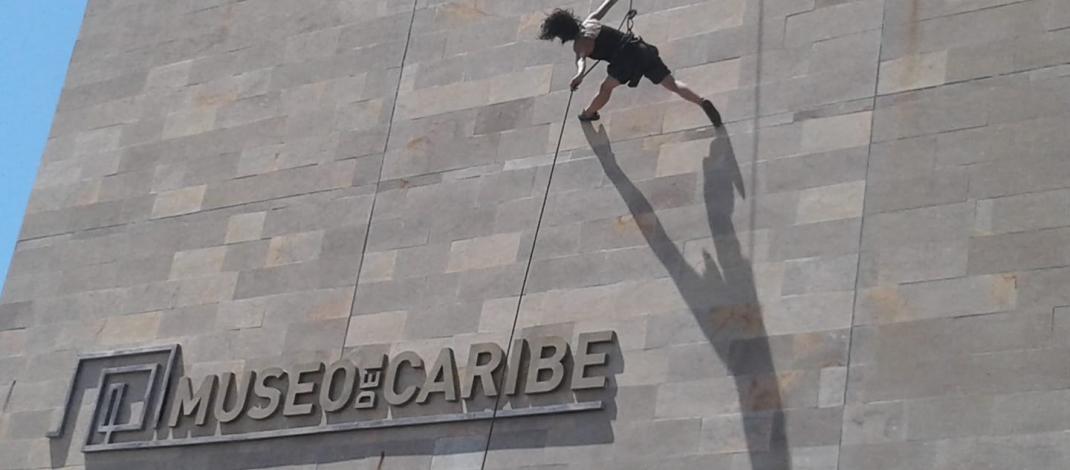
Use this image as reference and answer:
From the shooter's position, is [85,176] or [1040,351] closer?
[1040,351]

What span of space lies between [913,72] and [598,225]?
3097 mm

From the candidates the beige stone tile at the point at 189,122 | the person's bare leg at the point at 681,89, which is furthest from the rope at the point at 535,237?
the beige stone tile at the point at 189,122

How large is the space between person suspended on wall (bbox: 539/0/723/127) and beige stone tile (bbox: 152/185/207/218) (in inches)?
194

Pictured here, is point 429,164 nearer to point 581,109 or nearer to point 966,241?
point 581,109

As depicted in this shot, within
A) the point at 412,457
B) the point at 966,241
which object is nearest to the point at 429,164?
the point at 412,457

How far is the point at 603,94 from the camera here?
17156mm

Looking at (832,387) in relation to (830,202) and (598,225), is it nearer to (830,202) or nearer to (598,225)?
(830,202)

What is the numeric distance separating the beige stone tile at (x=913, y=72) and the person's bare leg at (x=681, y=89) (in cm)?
164

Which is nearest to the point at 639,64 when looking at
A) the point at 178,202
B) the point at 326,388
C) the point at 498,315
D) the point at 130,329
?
the point at 498,315

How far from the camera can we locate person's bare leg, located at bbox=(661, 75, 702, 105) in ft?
54.6

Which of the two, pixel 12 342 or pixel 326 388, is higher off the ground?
pixel 326 388

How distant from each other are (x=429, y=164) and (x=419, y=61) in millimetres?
1384

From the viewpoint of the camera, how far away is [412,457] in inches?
661

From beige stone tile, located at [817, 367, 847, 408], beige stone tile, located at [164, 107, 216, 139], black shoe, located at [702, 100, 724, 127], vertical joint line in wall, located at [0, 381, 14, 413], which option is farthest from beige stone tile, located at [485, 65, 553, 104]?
vertical joint line in wall, located at [0, 381, 14, 413]
